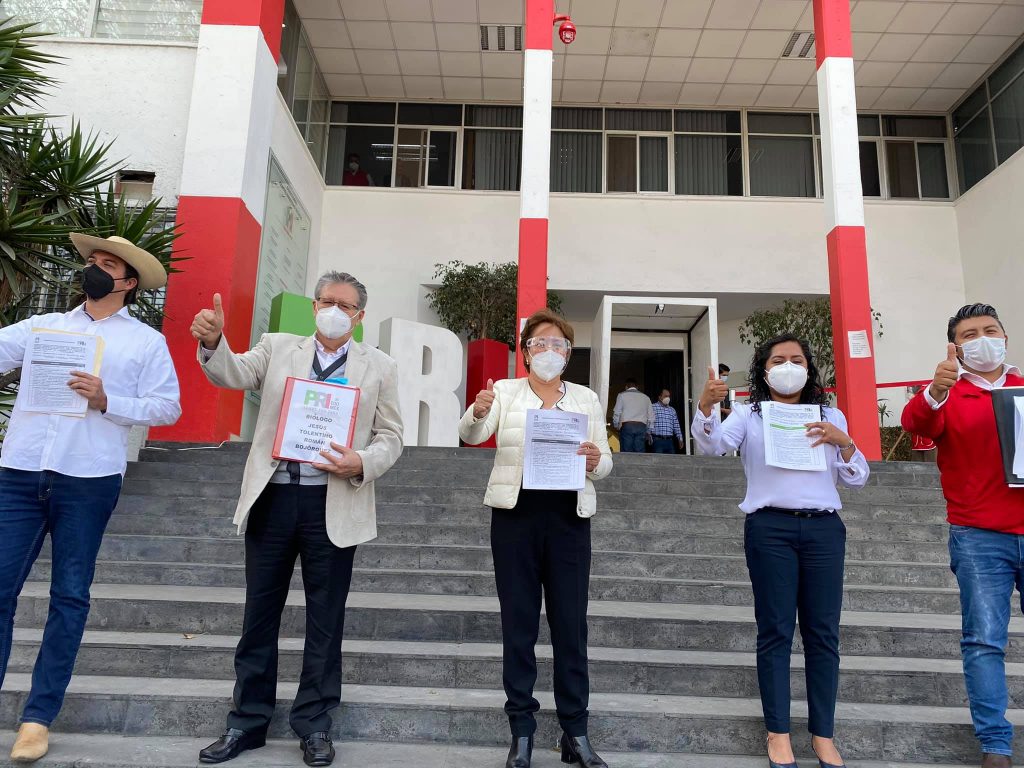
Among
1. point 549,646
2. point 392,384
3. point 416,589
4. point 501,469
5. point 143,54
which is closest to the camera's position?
point 501,469

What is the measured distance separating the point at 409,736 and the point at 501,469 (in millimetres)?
1178

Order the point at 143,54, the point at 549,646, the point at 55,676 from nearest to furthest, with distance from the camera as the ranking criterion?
1. the point at 55,676
2. the point at 549,646
3. the point at 143,54

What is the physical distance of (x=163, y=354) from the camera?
119 inches

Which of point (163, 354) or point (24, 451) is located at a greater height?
point (163, 354)

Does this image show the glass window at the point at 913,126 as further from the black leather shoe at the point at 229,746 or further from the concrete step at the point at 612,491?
the black leather shoe at the point at 229,746

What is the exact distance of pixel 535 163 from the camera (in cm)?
853

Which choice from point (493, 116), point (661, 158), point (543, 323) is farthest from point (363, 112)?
point (543, 323)

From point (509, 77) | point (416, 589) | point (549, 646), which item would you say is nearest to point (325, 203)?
point (509, 77)

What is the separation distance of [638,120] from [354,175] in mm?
5136

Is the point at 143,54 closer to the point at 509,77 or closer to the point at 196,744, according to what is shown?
the point at 509,77

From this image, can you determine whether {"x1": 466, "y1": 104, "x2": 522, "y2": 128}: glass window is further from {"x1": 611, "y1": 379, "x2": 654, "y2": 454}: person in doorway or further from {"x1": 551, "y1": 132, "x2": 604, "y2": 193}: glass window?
{"x1": 611, "y1": 379, "x2": 654, "y2": 454}: person in doorway

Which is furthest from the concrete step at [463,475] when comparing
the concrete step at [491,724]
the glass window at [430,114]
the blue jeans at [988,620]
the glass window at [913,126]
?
the glass window at [913,126]

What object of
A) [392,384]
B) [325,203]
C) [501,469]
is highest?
[325,203]

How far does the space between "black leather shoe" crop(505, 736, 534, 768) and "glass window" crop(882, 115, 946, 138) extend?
45.6 ft
